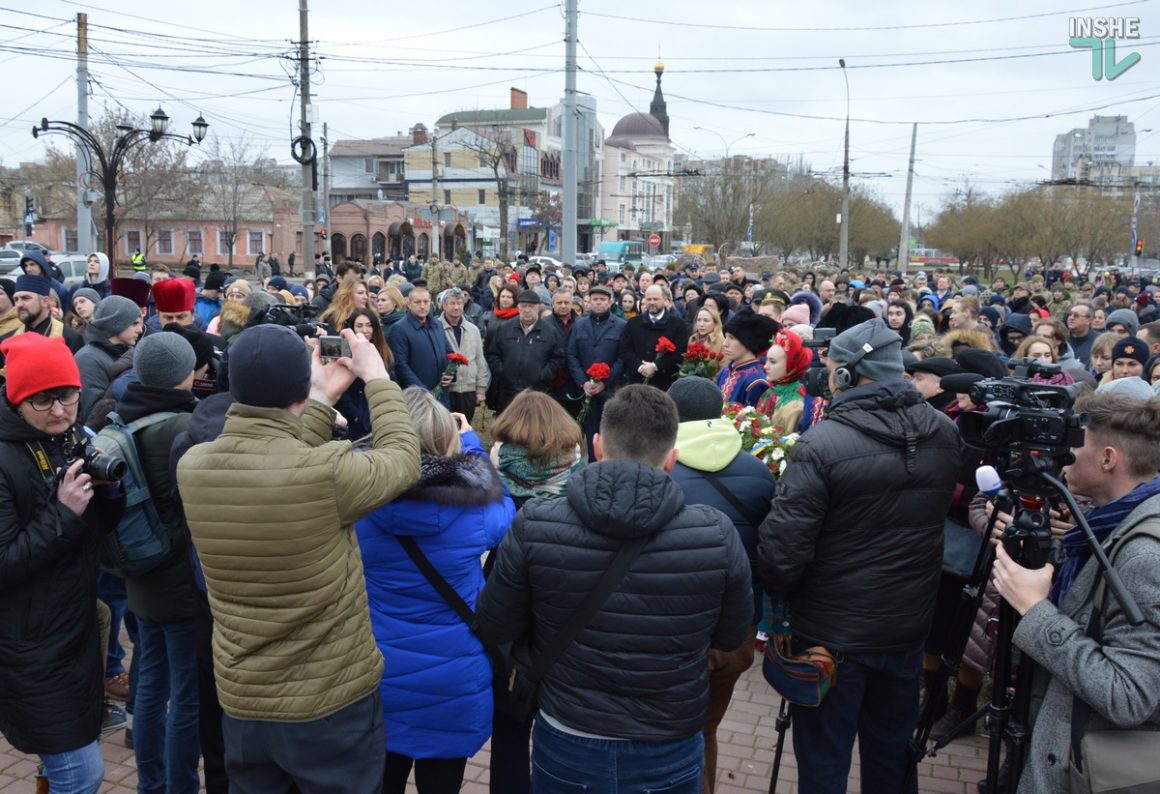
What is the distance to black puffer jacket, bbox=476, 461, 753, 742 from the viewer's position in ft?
8.31

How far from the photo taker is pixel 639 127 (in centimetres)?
10838

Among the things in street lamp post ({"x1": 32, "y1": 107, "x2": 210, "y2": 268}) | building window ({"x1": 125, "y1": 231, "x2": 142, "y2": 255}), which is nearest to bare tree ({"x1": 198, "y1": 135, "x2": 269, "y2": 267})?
building window ({"x1": 125, "y1": 231, "x2": 142, "y2": 255})

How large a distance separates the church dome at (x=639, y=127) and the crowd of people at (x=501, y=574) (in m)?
105

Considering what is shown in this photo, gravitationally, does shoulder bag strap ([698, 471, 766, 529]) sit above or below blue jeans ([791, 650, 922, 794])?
above

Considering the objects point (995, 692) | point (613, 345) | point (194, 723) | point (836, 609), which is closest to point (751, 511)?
point (836, 609)

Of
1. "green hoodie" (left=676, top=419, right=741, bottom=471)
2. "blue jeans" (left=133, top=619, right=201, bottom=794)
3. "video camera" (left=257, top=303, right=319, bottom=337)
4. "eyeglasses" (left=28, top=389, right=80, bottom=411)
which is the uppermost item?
"video camera" (left=257, top=303, right=319, bottom=337)

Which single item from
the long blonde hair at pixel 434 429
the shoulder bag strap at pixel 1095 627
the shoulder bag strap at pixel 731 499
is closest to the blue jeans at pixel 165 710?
the long blonde hair at pixel 434 429

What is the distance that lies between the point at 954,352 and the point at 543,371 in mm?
4326

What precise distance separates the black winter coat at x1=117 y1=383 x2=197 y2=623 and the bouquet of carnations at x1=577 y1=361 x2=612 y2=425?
5303mm

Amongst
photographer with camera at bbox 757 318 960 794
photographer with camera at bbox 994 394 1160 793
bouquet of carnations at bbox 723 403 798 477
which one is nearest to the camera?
photographer with camera at bbox 994 394 1160 793

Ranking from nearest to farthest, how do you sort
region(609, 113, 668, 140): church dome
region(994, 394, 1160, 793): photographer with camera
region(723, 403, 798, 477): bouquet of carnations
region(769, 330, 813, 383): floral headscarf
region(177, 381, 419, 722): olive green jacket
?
region(994, 394, 1160, 793): photographer with camera
region(177, 381, 419, 722): olive green jacket
region(723, 403, 798, 477): bouquet of carnations
region(769, 330, 813, 383): floral headscarf
region(609, 113, 668, 140): church dome

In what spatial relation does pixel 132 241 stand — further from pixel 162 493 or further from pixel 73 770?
pixel 73 770

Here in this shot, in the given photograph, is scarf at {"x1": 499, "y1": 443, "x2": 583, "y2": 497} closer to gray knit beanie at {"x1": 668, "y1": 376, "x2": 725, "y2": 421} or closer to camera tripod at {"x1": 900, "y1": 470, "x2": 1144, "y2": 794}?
gray knit beanie at {"x1": 668, "y1": 376, "x2": 725, "y2": 421}

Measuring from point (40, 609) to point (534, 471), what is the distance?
1843 mm
